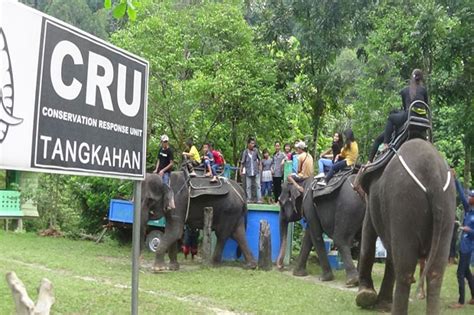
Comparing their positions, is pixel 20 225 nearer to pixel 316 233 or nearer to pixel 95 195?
pixel 95 195

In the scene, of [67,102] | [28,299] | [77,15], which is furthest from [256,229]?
[77,15]

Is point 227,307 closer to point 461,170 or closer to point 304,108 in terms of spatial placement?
point 304,108

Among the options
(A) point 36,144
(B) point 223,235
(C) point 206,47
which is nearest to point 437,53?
(B) point 223,235

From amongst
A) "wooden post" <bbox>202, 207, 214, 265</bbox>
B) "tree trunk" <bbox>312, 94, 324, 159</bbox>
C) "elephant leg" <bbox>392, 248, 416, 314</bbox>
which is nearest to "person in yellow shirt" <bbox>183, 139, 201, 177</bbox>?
"wooden post" <bbox>202, 207, 214, 265</bbox>

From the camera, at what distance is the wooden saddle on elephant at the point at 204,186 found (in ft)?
43.7

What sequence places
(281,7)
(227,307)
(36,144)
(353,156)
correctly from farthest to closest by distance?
1. (281,7)
2. (353,156)
3. (227,307)
4. (36,144)

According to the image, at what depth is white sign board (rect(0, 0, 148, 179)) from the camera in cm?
291

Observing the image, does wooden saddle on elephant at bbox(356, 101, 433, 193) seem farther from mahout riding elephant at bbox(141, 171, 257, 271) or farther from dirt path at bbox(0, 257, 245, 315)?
mahout riding elephant at bbox(141, 171, 257, 271)

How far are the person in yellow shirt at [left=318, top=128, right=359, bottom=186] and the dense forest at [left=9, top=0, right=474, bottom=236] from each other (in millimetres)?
2591

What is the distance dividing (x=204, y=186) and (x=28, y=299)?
10.5 m

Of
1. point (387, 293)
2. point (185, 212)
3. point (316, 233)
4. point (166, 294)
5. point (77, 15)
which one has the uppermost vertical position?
point (77, 15)

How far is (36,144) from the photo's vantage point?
3.07 metres

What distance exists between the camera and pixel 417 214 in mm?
6707

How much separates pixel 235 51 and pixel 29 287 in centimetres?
1019
